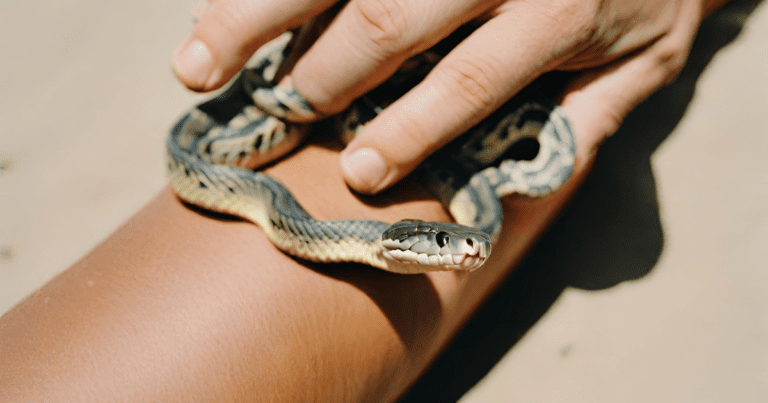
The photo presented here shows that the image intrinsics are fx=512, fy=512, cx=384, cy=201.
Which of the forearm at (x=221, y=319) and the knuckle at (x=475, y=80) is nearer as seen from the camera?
the forearm at (x=221, y=319)

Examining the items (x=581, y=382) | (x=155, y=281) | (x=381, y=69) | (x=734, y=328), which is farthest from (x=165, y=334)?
(x=734, y=328)

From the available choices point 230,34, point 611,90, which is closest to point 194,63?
point 230,34

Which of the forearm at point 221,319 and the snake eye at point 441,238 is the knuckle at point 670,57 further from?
the snake eye at point 441,238

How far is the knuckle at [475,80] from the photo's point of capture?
1.81 m

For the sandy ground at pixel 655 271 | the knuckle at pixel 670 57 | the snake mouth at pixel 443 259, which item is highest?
the snake mouth at pixel 443 259

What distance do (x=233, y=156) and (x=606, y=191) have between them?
6.06 feet

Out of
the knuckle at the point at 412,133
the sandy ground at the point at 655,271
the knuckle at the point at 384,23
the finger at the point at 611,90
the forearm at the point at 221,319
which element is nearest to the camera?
the forearm at the point at 221,319

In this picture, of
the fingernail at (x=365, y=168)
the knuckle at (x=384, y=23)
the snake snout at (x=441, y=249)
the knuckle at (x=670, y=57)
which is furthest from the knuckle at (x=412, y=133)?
the knuckle at (x=670, y=57)

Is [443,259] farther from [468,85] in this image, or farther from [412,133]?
[468,85]

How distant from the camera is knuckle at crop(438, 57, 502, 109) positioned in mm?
1806

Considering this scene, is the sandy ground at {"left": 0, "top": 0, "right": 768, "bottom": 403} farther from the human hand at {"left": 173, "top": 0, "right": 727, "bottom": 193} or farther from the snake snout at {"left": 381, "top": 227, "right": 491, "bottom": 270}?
the snake snout at {"left": 381, "top": 227, "right": 491, "bottom": 270}

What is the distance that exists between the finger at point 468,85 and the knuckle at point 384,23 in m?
0.20

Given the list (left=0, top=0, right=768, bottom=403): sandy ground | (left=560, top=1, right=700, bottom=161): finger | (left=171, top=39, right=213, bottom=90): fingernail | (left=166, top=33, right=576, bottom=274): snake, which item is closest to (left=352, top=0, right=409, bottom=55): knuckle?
(left=166, top=33, right=576, bottom=274): snake

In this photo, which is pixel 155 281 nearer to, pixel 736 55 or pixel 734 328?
pixel 734 328
